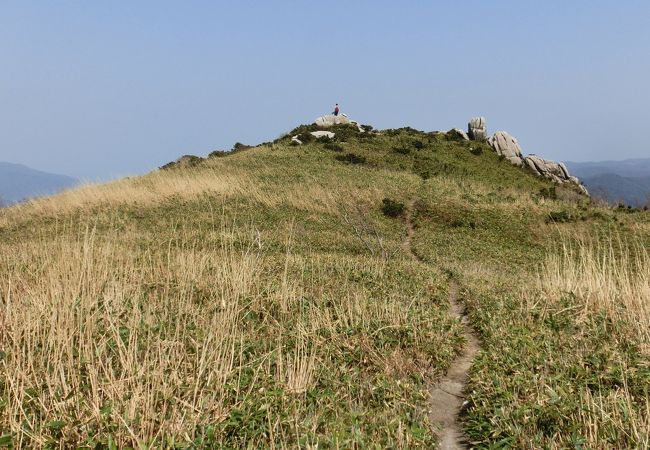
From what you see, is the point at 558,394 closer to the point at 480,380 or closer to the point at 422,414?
the point at 480,380

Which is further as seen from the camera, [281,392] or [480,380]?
[480,380]

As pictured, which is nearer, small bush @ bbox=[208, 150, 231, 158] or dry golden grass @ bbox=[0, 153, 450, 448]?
dry golden grass @ bbox=[0, 153, 450, 448]

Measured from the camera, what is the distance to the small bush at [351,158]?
4006 cm

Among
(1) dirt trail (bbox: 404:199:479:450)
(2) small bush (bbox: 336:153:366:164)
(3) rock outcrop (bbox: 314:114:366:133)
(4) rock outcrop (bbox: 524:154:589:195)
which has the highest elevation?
(3) rock outcrop (bbox: 314:114:366:133)

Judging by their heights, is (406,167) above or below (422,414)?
above

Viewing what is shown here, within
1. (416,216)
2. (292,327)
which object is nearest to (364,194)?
(416,216)

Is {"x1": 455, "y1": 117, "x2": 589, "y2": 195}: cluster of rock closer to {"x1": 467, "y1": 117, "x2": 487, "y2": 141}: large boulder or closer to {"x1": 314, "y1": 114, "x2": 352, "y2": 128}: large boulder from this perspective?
{"x1": 467, "y1": 117, "x2": 487, "y2": 141}: large boulder

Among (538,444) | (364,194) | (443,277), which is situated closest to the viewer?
(538,444)

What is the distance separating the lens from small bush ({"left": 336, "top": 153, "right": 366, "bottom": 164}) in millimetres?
40062

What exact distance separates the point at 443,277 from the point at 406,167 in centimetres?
2871

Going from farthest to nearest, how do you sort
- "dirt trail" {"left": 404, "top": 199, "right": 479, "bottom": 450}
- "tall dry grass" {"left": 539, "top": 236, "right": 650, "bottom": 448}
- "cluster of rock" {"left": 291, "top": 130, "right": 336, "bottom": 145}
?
"cluster of rock" {"left": 291, "top": 130, "right": 336, "bottom": 145} → "dirt trail" {"left": 404, "top": 199, "right": 479, "bottom": 450} → "tall dry grass" {"left": 539, "top": 236, "right": 650, "bottom": 448}

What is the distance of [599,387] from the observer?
5.50 metres

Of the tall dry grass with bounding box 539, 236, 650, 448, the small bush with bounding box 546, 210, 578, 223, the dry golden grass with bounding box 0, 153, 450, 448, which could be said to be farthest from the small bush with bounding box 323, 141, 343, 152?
the tall dry grass with bounding box 539, 236, 650, 448

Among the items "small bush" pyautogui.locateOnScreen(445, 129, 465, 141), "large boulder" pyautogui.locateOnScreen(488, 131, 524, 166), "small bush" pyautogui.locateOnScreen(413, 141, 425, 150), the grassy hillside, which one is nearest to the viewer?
the grassy hillside
